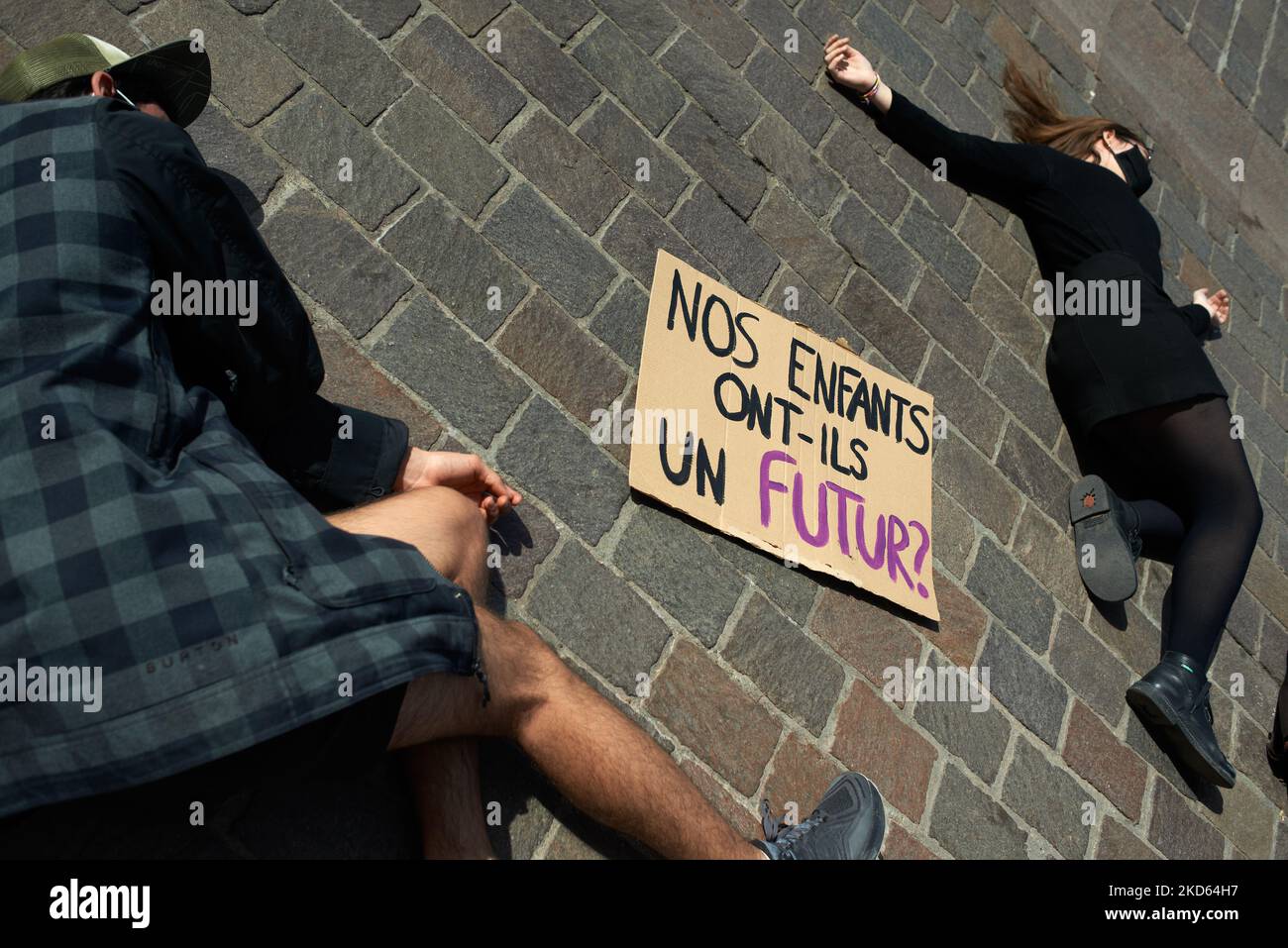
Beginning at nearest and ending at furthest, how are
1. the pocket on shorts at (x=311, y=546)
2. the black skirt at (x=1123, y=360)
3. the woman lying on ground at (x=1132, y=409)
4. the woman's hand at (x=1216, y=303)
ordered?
the pocket on shorts at (x=311, y=546), the woman lying on ground at (x=1132, y=409), the black skirt at (x=1123, y=360), the woman's hand at (x=1216, y=303)

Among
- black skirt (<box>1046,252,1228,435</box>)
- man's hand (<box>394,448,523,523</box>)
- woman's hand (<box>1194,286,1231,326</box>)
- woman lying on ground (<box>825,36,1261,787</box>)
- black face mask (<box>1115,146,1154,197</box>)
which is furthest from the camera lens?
woman's hand (<box>1194,286,1231,326</box>)

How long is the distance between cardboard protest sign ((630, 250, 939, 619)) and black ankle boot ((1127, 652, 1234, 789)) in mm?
741

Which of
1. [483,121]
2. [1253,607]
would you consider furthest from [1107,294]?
[483,121]

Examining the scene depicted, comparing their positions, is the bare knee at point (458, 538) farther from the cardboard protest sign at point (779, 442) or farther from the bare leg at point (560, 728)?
the cardboard protest sign at point (779, 442)

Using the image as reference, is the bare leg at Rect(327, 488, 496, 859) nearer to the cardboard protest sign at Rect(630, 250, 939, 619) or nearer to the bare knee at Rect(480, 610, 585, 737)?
the bare knee at Rect(480, 610, 585, 737)

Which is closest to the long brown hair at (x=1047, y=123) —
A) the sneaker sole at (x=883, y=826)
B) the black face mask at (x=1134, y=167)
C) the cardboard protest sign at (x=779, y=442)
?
the black face mask at (x=1134, y=167)

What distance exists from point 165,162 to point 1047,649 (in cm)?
256

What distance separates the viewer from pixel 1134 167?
3.93 metres

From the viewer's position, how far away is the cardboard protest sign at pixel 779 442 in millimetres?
2510

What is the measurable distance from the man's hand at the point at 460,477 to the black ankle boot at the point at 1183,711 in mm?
1999

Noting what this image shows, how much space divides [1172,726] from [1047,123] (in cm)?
243

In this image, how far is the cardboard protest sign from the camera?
251 centimetres

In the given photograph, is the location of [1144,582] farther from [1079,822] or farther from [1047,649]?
[1079,822]

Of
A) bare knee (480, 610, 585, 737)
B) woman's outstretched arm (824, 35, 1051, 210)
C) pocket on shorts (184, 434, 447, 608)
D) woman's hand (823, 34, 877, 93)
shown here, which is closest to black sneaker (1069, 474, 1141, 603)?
woman's outstretched arm (824, 35, 1051, 210)
